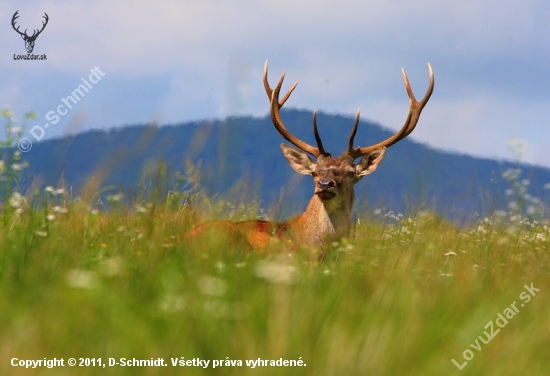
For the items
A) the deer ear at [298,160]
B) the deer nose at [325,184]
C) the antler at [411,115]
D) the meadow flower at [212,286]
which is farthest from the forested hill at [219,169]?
the meadow flower at [212,286]

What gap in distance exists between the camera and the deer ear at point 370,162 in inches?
269

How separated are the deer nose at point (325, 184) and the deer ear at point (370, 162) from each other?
581 millimetres

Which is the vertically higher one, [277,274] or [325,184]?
[325,184]

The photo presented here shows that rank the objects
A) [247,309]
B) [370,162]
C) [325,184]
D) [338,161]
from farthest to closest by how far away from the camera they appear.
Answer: [370,162] → [338,161] → [325,184] → [247,309]

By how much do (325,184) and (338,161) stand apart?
568 millimetres

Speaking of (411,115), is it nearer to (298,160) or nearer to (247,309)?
(298,160)

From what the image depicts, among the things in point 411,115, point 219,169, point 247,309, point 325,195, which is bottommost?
point 247,309

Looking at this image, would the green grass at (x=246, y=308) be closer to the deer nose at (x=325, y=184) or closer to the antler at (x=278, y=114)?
the deer nose at (x=325, y=184)

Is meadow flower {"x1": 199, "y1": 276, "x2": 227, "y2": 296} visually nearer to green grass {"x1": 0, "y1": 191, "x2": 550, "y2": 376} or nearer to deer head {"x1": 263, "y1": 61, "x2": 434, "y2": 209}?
green grass {"x1": 0, "y1": 191, "x2": 550, "y2": 376}

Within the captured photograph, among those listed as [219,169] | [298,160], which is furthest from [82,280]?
[298,160]

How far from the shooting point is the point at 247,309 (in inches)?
110

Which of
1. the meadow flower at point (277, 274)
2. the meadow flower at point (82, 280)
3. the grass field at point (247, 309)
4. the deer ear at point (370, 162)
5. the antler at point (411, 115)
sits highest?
the antler at point (411, 115)

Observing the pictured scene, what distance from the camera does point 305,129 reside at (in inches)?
4734

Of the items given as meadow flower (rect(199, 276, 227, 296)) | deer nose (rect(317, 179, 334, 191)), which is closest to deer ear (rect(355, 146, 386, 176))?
deer nose (rect(317, 179, 334, 191))
